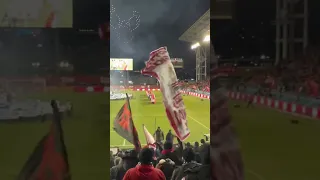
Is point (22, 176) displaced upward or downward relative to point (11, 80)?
downward

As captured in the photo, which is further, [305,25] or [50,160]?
[305,25]

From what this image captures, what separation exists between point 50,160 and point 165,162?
59cm

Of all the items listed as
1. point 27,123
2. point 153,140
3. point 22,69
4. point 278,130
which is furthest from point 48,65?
point 278,130

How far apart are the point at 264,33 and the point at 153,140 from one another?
927 millimetres

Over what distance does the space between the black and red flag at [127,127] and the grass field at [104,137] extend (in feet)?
0.18

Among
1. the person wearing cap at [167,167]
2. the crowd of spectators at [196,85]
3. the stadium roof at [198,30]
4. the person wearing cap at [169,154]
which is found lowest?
the person wearing cap at [167,167]

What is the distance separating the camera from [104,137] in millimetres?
A: 1532

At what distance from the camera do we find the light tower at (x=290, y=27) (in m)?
1.64

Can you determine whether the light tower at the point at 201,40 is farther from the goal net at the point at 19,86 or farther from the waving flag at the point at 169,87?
the goal net at the point at 19,86

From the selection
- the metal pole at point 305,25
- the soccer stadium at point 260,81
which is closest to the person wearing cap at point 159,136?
the soccer stadium at point 260,81

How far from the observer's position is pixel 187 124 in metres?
2.12

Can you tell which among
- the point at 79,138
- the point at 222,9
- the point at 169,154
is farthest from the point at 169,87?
the point at 79,138

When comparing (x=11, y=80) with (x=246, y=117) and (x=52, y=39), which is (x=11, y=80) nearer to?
(x=52, y=39)

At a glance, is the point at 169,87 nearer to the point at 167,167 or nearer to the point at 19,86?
the point at 167,167
